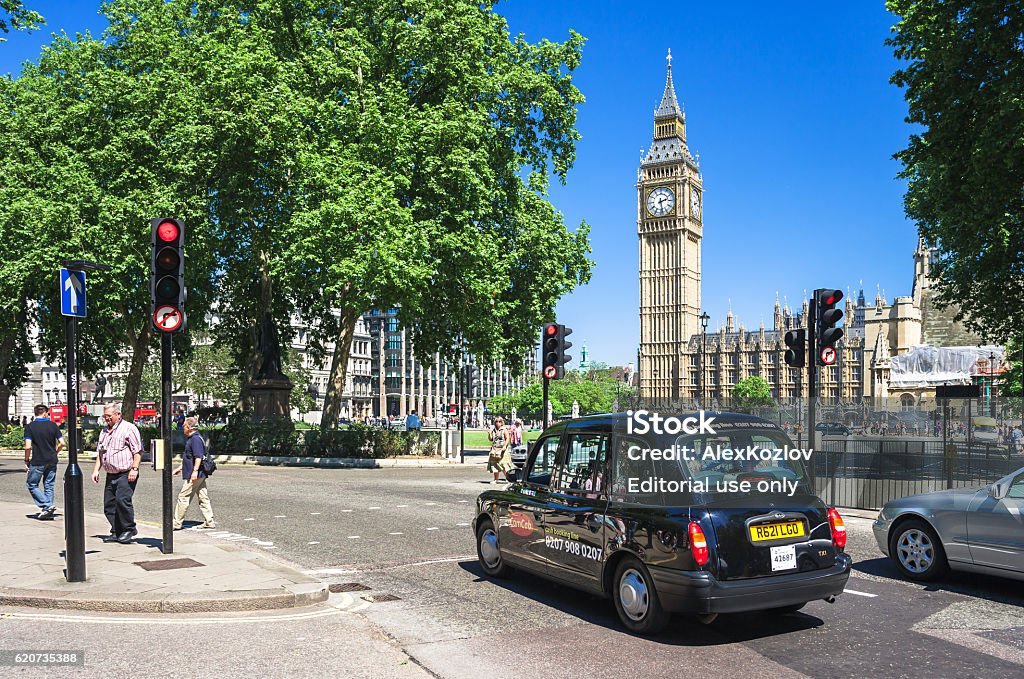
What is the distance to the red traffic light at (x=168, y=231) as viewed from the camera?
9.76 metres

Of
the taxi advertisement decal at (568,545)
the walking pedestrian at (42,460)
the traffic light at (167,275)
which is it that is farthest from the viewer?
the walking pedestrian at (42,460)

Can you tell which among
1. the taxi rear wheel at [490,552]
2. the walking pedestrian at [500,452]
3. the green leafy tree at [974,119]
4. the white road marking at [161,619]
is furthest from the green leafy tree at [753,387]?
the white road marking at [161,619]

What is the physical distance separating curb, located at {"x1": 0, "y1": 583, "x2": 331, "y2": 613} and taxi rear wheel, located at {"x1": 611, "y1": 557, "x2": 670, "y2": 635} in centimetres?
292

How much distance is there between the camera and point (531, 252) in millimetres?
30438

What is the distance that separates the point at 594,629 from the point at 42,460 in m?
10.5

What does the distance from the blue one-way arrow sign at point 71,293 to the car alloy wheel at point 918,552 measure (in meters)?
9.33

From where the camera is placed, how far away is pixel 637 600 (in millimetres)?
7051

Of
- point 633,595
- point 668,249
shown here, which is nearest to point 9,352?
point 633,595

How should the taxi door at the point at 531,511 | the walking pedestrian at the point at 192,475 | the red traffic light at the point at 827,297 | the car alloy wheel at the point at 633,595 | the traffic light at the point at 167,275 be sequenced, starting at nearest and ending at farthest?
the car alloy wheel at the point at 633,595, the taxi door at the point at 531,511, the traffic light at the point at 167,275, the walking pedestrian at the point at 192,475, the red traffic light at the point at 827,297

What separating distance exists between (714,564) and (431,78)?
26.0m

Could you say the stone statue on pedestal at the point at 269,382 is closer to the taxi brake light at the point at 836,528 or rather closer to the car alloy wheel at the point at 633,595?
the car alloy wheel at the point at 633,595

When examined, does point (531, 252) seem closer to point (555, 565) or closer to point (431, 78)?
point (431, 78)

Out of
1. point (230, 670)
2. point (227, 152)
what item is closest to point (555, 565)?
point (230, 670)

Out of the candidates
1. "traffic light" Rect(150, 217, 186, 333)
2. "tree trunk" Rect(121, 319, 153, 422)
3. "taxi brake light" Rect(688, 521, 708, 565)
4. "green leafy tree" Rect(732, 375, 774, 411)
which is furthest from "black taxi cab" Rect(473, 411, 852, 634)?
"green leafy tree" Rect(732, 375, 774, 411)
